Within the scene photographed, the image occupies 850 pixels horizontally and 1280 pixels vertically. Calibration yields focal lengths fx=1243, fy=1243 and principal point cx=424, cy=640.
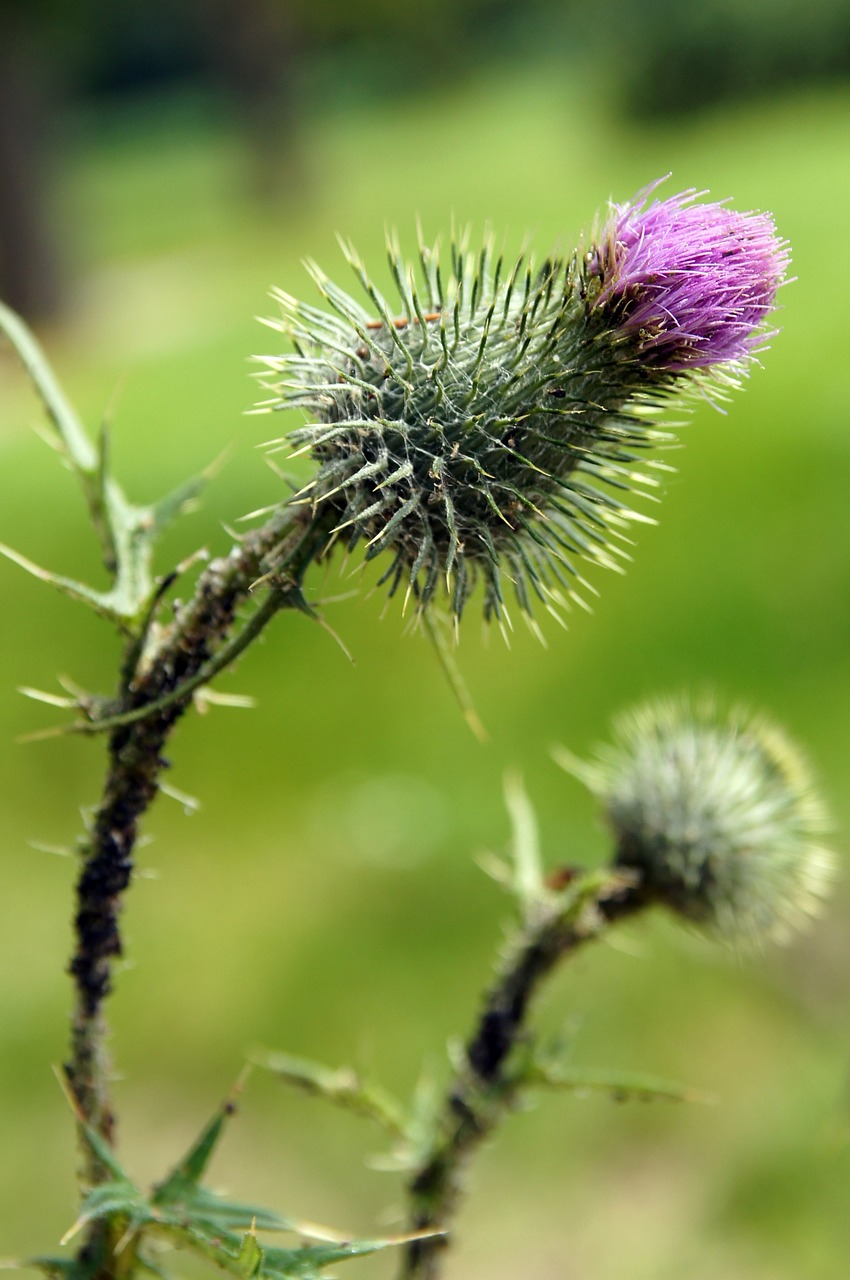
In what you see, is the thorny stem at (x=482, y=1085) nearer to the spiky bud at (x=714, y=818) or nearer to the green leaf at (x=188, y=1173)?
the spiky bud at (x=714, y=818)

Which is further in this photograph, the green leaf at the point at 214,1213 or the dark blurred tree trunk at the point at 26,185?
the dark blurred tree trunk at the point at 26,185

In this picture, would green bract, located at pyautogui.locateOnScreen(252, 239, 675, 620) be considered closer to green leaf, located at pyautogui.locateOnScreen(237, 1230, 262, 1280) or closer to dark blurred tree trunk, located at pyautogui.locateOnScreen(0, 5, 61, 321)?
green leaf, located at pyautogui.locateOnScreen(237, 1230, 262, 1280)

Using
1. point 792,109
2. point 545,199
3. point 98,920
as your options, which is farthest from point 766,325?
point 792,109

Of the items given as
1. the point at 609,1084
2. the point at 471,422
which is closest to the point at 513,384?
the point at 471,422

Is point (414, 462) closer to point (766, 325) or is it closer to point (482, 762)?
point (766, 325)

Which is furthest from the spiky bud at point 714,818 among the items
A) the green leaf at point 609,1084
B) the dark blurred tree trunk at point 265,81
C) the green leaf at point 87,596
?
the dark blurred tree trunk at point 265,81

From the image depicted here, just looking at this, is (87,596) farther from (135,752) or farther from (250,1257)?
(250,1257)
